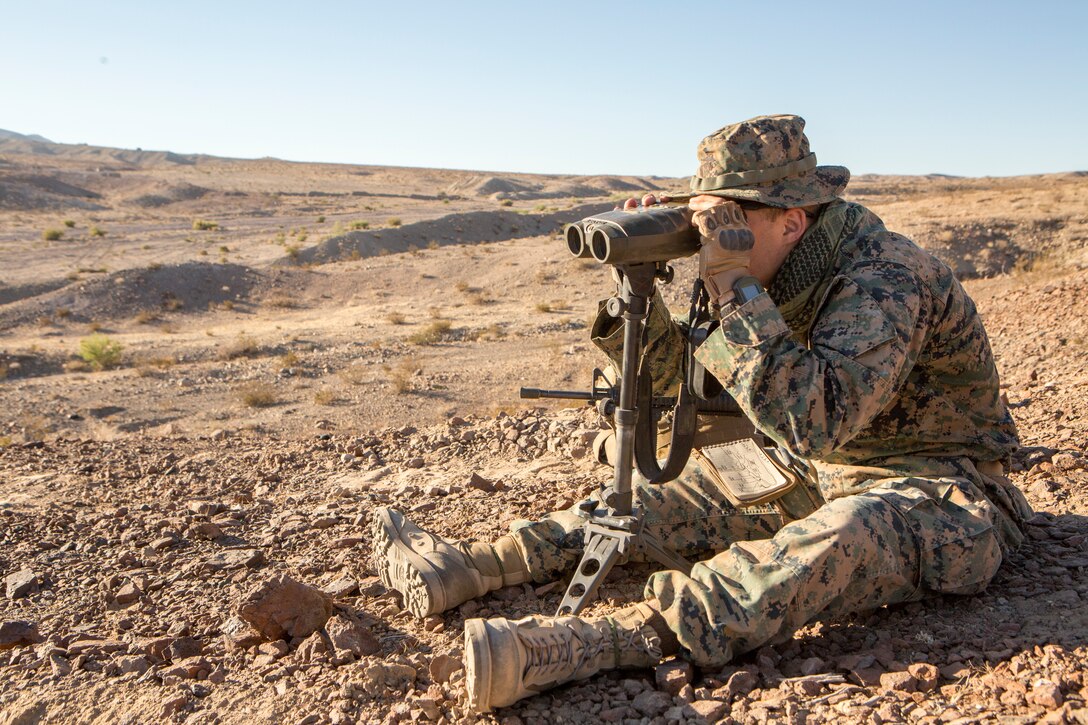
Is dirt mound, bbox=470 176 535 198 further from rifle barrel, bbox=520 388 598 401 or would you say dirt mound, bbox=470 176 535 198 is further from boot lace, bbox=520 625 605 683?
boot lace, bbox=520 625 605 683

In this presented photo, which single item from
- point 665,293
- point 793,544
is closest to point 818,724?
point 793,544

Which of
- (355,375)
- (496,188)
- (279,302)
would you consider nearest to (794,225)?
(355,375)

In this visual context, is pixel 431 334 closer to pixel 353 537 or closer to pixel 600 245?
pixel 353 537

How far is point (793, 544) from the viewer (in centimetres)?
232

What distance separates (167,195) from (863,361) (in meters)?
44.3

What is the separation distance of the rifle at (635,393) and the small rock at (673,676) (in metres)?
0.33

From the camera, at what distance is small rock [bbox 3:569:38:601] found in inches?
132

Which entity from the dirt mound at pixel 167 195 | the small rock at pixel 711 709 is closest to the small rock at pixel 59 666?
the small rock at pixel 711 709

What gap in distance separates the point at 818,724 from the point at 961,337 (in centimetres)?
123

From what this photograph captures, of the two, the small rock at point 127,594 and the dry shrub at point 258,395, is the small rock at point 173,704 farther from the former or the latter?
the dry shrub at point 258,395

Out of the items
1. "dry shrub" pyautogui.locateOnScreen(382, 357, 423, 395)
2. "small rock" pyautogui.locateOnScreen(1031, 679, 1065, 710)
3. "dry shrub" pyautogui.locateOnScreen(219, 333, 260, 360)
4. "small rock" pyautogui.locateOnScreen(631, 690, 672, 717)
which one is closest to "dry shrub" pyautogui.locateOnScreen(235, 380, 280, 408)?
"dry shrub" pyautogui.locateOnScreen(382, 357, 423, 395)

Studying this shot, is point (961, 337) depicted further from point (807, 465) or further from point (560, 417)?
point (560, 417)

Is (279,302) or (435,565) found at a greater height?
(435,565)

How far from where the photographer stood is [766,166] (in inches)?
102
